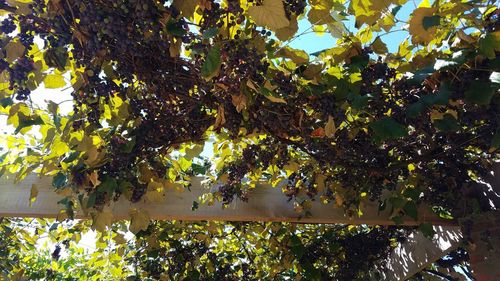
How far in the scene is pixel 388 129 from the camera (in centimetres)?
160

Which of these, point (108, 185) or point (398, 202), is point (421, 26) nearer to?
point (398, 202)

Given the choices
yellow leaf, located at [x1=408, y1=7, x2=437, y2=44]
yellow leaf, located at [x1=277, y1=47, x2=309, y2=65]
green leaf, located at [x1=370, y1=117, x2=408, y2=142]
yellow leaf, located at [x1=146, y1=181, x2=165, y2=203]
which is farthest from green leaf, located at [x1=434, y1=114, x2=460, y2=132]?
yellow leaf, located at [x1=146, y1=181, x2=165, y2=203]

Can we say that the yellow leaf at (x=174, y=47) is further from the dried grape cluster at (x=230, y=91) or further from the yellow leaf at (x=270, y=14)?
the yellow leaf at (x=270, y=14)

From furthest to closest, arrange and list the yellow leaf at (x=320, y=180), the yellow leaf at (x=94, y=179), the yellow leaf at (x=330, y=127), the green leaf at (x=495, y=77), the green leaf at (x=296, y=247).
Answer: the green leaf at (x=296, y=247)
the yellow leaf at (x=320, y=180)
the yellow leaf at (x=94, y=179)
the yellow leaf at (x=330, y=127)
the green leaf at (x=495, y=77)

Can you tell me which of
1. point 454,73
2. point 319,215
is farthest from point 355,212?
point 454,73

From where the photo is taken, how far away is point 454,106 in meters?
1.71

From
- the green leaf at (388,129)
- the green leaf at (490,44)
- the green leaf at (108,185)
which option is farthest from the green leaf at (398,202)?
the green leaf at (108,185)

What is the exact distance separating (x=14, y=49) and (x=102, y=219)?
760 mm

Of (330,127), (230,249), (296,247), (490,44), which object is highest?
(490,44)

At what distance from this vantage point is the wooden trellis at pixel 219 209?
250 centimetres

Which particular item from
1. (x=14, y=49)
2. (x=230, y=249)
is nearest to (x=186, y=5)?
(x=14, y=49)

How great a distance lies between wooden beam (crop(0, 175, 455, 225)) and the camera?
8.20 feet

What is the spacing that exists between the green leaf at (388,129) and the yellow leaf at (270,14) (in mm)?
476

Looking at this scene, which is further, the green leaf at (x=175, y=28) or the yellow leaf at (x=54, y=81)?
the yellow leaf at (x=54, y=81)
